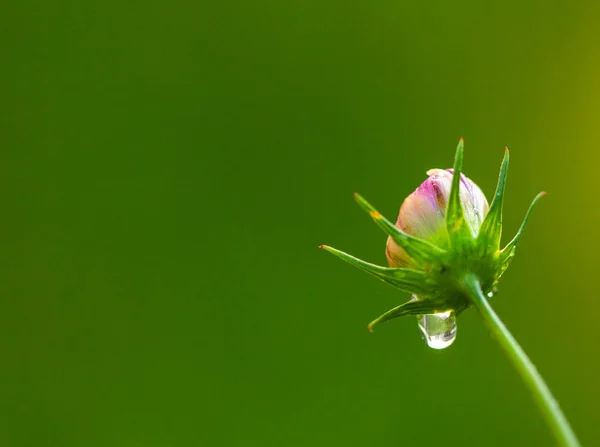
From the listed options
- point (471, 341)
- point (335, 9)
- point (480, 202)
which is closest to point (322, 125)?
point (335, 9)

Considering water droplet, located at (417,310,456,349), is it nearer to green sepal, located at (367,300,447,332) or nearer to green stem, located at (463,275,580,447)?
green sepal, located at (367,300,447,332)

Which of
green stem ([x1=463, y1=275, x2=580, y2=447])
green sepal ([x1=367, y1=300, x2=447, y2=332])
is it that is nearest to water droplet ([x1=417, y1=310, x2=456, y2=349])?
green sepal ([x1=367, y1=300, x2=447, y2=332])

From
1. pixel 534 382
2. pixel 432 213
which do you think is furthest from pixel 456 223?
pixel 534 382

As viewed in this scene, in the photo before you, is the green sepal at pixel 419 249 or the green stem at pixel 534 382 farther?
the green sepal at pixel 419 249

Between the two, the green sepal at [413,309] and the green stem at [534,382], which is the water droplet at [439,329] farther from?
the green stem at [534,382]

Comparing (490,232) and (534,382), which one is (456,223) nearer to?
(490,232)

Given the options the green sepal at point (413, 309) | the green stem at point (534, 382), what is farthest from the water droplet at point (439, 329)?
the green stem at point (534, 382)

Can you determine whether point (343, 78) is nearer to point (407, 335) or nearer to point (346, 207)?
point (346, 207)
